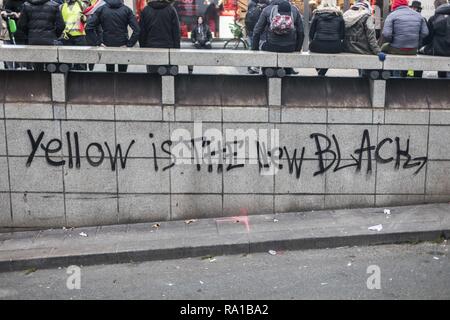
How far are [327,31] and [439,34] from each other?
5.85 ft

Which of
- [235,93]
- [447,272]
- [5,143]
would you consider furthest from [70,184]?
[447,272]

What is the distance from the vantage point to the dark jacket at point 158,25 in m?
10.5

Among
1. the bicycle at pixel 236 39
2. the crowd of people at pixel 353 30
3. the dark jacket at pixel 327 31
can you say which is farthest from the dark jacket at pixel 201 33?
the dark jacket at pixel 327 31

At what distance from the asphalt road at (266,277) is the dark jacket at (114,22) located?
12.9ft

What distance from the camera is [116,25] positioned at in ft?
35.8

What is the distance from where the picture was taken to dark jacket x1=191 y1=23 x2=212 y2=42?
19016mm

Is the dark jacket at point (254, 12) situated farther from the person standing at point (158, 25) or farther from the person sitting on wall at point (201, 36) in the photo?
→ the person standing at point (158, 25)

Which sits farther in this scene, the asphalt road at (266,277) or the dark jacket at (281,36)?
the dark jacket at (281,36)

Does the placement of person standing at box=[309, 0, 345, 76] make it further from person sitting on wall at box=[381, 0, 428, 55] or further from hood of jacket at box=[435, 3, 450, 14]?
hood of jacket at box=[435, 3, 450, 14]

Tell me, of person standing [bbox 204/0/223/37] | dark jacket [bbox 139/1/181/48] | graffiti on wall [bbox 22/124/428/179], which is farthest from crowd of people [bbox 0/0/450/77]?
person standing [bbox 204/0/223/37]

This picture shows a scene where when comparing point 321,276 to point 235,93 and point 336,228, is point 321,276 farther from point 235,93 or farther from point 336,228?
point 235,93

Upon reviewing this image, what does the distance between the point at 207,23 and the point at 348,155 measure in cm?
1128

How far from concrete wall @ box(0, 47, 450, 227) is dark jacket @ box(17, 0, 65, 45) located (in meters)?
1.07

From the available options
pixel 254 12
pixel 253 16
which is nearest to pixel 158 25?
pixel 253 16
